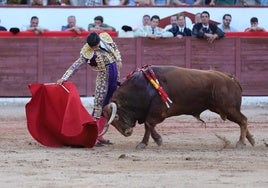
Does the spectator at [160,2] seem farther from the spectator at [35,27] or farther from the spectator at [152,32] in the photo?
the spectator at [35,27]

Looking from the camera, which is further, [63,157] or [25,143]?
[25,143]

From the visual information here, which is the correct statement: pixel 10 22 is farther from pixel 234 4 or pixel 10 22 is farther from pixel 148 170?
pixel 148 170

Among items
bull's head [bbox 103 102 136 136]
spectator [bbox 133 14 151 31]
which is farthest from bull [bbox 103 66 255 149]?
spectator [bbox 133 14 151 31]

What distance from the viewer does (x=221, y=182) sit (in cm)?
775

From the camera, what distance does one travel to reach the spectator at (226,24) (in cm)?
1689

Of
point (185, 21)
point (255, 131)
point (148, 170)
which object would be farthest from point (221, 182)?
point (185, 21)

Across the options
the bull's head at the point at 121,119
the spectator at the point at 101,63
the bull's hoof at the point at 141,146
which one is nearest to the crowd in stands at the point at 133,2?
the spectator at the point at 101,63

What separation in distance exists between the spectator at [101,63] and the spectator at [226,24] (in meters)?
6.51

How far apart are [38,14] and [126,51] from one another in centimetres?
162

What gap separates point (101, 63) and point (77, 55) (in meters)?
6.37

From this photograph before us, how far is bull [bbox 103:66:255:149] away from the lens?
10398 millimetres

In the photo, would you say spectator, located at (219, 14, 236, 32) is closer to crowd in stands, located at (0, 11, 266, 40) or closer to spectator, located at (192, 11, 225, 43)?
crowd in stands, located at (0, 11, 266, 40)

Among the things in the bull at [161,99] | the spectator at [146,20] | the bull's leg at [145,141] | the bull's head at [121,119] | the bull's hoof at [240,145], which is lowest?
the bull's hoof at [240,145]

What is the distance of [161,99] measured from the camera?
1037 centimetres
